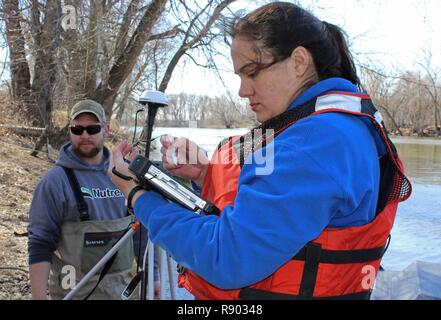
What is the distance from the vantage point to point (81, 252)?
2801 millimetres

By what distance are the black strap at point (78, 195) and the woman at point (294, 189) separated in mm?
1377

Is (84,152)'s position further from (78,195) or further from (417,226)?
(417,226)

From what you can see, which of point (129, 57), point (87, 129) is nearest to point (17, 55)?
point (129, 57)

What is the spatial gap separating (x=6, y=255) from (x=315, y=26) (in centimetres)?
526

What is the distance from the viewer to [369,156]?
123 cm

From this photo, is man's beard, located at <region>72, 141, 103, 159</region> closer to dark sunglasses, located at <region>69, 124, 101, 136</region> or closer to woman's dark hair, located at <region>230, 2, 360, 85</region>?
dark sunglasses, located at <region>69, 124, 101, 136</region>

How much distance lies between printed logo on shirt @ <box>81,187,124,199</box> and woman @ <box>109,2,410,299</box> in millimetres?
1443

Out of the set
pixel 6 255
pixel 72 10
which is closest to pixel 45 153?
pixel 72 10

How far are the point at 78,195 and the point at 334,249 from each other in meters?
1.98

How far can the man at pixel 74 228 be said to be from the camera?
2.69 meters

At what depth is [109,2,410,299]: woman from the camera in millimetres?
1126

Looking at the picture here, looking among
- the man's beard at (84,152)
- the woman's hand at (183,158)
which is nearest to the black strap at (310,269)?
the woman's hand at (183,158)

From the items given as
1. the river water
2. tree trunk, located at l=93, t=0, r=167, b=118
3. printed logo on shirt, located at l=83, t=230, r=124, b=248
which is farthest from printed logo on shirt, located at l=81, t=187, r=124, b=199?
tree trunk, located at l=93, t=0, r=167, b=118
